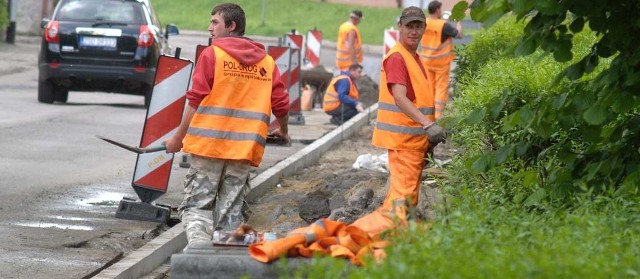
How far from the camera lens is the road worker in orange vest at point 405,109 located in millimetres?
8961

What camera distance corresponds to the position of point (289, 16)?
174 feet

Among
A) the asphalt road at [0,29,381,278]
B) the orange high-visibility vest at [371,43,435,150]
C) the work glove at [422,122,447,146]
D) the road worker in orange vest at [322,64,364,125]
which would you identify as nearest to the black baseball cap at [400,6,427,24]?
the orange high-visibility vest at [371,43,435,150]

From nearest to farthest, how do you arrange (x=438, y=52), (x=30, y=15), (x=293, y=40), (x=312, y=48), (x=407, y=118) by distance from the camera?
(x=407, y=118), (x=438, y=52), (x=293, y=40), (x=312, y=48), (x=30, y=15)

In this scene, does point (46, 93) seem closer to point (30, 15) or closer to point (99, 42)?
point (99, 42)

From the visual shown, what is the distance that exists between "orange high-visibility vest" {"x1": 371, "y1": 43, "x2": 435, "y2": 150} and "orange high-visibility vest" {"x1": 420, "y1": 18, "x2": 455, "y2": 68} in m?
8.80

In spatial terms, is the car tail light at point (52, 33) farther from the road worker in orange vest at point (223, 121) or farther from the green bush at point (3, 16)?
the green bush at point (3, 16)

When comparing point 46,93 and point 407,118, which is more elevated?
point 407,118

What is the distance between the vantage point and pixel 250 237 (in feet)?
20.4

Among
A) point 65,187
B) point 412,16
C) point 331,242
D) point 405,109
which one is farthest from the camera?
point 65,187

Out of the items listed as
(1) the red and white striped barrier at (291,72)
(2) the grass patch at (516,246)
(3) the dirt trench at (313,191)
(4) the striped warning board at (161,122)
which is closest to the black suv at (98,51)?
(1) the red and white striped barrier at (291,72)

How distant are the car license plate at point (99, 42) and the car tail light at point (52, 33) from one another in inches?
13.7

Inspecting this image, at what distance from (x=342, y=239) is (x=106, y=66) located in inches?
572

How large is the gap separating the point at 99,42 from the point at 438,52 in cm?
506

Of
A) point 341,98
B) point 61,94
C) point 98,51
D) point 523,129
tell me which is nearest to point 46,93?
point 61,94
